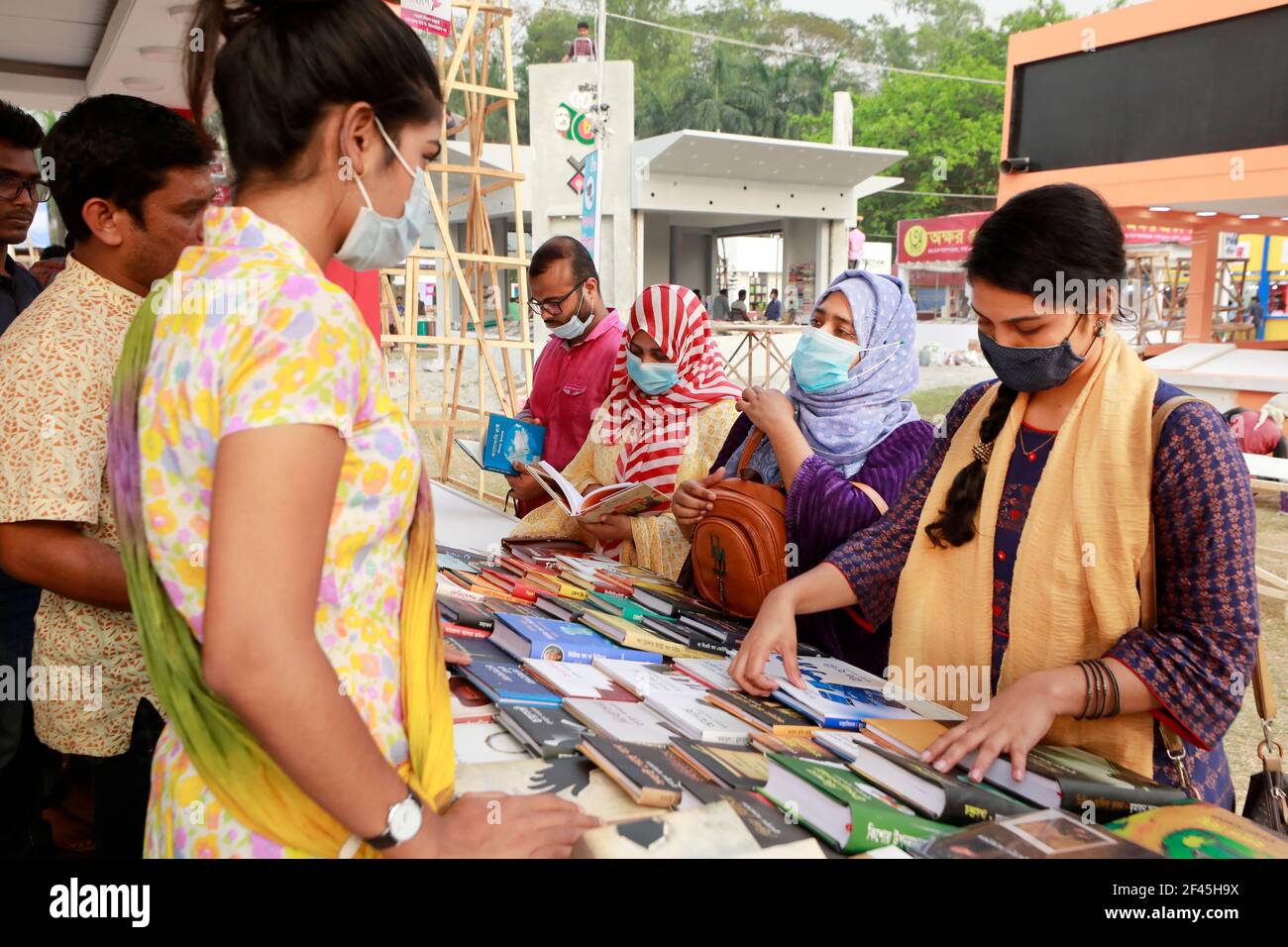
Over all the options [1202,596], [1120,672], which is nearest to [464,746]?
[1120,672]

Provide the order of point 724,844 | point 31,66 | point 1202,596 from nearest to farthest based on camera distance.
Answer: point 724,844 → point 1202,596 → point 31,66

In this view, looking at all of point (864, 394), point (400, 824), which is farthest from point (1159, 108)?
point (400, 824)

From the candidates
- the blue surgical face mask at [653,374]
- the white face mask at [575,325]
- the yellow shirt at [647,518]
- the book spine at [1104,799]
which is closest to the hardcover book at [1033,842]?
the book spine at [1104,799]

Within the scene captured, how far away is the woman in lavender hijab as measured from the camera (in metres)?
2.28

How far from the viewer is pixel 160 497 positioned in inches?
34.4

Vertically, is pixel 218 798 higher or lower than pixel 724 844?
higher

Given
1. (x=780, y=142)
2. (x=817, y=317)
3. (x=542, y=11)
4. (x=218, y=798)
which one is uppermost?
(x=542, y=11)

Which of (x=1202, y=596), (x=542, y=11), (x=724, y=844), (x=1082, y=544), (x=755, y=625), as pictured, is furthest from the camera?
(x=542, y=11)

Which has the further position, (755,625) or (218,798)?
(755,625)

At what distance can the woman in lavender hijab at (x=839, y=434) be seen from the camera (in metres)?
2.28

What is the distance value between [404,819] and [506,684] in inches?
26.4

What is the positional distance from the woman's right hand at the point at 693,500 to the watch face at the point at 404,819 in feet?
4.76

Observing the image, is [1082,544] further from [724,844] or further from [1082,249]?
[724,844]
